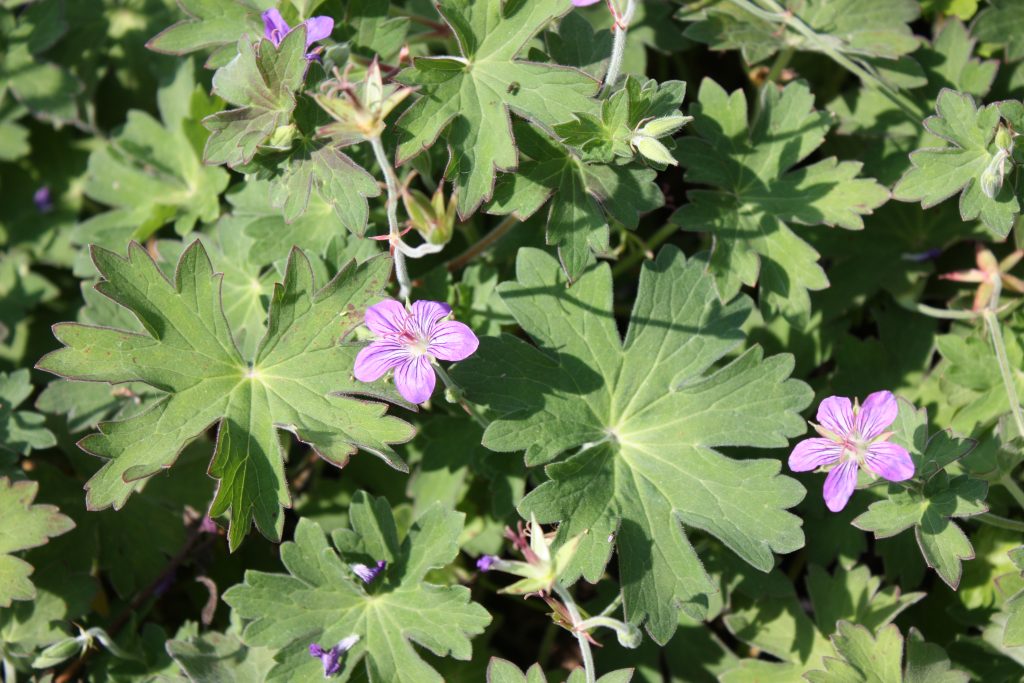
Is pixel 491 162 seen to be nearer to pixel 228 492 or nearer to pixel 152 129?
pixel 228 492

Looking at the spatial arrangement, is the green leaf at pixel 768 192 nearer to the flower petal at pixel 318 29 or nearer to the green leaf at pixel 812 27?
the green leaf at pixel 812 27

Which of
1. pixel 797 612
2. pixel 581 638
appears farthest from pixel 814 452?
pixel 797 612

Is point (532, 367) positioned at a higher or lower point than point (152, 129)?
lower

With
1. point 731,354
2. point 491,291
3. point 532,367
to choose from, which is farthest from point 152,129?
point 731,354

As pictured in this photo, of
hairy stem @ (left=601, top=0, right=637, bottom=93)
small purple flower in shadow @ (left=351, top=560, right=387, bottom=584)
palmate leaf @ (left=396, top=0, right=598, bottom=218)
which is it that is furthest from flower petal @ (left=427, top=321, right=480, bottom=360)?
hairy stem @ (left=601, top=0, right=637, bottom=93)

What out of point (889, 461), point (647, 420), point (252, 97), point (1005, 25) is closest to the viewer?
point (889, 461)

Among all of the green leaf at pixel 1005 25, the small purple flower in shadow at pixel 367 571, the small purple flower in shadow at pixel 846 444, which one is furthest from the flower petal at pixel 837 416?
the green leaf at pixel 1005 25

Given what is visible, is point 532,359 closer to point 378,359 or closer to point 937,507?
point 378,359
